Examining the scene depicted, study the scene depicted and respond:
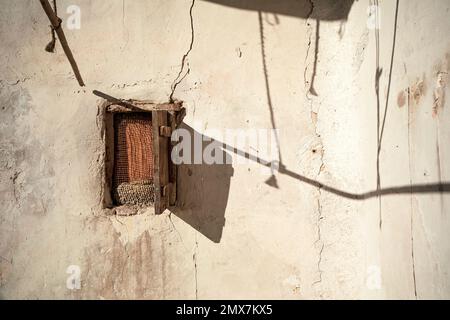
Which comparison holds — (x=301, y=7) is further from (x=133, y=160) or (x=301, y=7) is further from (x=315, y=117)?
(x=133, y=160)

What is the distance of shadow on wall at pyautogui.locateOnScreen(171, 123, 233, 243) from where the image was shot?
9.86ft

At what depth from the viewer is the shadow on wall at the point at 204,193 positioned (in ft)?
9.86

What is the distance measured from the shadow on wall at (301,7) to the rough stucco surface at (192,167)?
0.06 feet

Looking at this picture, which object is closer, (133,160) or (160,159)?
(160,159)

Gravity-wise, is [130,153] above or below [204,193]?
above

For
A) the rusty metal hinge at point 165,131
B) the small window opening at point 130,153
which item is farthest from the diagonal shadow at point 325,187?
the small window opening at point 130,153

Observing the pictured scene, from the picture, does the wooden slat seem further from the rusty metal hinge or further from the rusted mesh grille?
the rusted mesh grille

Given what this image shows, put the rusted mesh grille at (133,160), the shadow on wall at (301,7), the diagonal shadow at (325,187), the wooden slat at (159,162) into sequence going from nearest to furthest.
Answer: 1. the diagonal shadow at (325,187)
2. the wooden slat at (159,162)
3. the shadow on wall at (301,7)
4. the rusted mesh grille at (133,160)

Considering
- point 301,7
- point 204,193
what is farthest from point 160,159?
point 301,7

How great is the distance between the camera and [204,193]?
3.02 meters

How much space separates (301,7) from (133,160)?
2.24 m

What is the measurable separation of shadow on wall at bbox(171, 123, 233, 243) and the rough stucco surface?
0.05ft

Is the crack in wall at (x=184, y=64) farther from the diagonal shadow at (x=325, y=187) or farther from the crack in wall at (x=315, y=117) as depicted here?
the crack in wall at (x=315, y=117)
